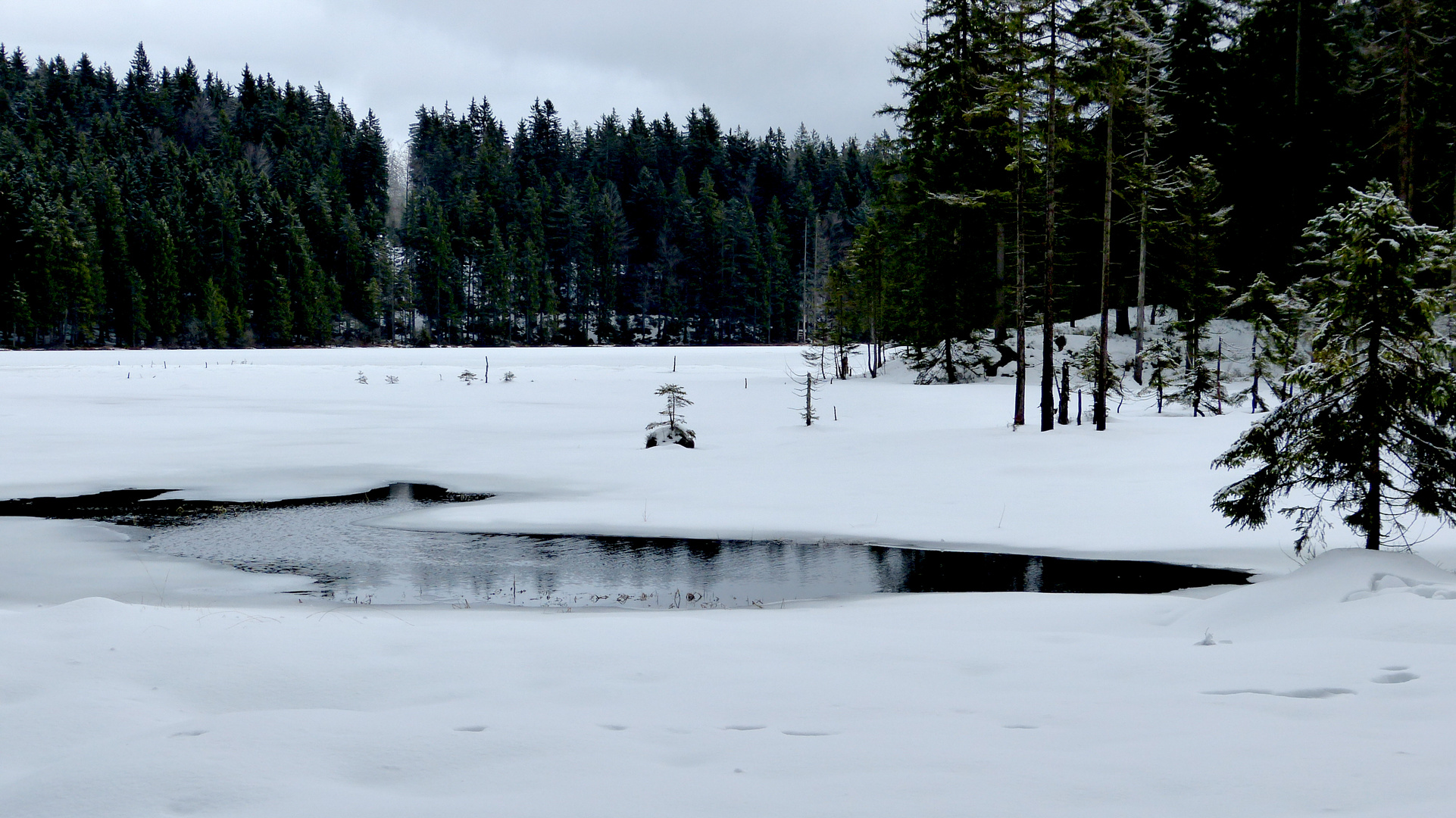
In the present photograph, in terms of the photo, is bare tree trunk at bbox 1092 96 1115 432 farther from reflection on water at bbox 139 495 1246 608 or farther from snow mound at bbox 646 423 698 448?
reflection on water at bbox 139 495 1246 608

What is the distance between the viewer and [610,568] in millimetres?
11734

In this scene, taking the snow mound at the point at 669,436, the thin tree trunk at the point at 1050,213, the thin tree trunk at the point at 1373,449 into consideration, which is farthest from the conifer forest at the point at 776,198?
the thin tree trunk at the point at 1373,449

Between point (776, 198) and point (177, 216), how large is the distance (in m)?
62.1

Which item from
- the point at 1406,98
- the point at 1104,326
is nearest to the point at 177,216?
the point at 1104,326

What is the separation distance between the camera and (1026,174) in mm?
23922

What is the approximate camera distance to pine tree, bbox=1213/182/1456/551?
8.76 meters

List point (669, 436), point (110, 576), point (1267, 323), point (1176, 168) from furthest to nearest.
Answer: point (1176, 168) → point (1267, 323) → point (669, 436) → point (110, 576)

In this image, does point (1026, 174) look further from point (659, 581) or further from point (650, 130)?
point (650, 130)

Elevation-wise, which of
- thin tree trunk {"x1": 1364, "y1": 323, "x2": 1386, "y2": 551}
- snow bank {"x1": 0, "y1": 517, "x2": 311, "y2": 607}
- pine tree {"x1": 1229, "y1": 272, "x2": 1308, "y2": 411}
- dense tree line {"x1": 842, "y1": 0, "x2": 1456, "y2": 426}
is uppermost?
dense tree line {"x1": 842, "y1": 0, "x2": 1456, "y2": 426}

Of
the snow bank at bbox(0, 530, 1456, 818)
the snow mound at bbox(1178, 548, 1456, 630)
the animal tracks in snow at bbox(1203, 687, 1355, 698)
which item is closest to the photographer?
the snow bank at bbox(0, 530, 1456, 818)

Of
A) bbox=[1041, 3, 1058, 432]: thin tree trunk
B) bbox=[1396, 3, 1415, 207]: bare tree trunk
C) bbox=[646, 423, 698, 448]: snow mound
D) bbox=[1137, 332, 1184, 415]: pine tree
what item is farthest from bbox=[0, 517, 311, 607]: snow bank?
bbox=[1396, 3, 1415, 207]: bare tree trunk

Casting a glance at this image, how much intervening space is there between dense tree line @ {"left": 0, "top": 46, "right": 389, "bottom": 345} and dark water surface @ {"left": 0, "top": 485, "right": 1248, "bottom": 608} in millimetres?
79143

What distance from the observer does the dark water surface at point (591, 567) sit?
411 inches

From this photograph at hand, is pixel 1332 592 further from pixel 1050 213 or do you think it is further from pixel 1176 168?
pixel 1176 168
